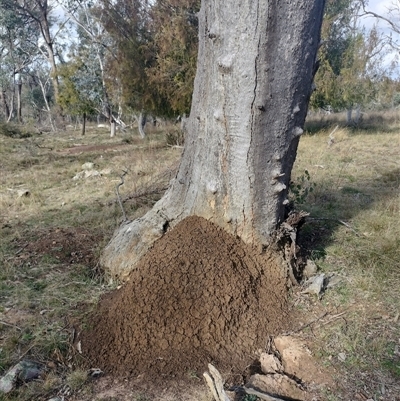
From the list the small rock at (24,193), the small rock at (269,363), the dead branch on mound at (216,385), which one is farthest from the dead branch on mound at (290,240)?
the small rock at (24,193)

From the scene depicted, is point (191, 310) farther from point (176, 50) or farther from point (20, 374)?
point (176, 50)

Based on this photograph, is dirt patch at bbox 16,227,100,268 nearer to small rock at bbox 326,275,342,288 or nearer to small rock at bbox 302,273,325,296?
small rock at bbox 302,273,325,296

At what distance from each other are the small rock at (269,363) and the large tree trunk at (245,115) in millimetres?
724

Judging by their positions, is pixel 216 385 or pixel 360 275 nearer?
pixel 216 385

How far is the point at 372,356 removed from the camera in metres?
1.77

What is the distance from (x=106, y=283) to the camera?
2.61 m

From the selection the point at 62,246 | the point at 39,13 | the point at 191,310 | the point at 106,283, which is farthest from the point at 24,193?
the point at 39,13

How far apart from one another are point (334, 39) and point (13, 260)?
11828 mm

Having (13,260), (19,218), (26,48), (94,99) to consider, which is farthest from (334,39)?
(26,48)

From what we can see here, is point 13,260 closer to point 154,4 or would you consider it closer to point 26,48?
point 154,4

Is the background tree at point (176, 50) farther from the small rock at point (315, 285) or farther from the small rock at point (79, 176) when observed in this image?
the small rock at point (315, 285)

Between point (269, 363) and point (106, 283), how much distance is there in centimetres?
134

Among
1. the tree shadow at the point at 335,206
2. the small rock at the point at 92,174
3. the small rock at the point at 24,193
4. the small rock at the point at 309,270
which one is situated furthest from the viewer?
the small rock at the point at 92,174

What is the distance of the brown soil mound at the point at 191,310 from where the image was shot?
190cm
